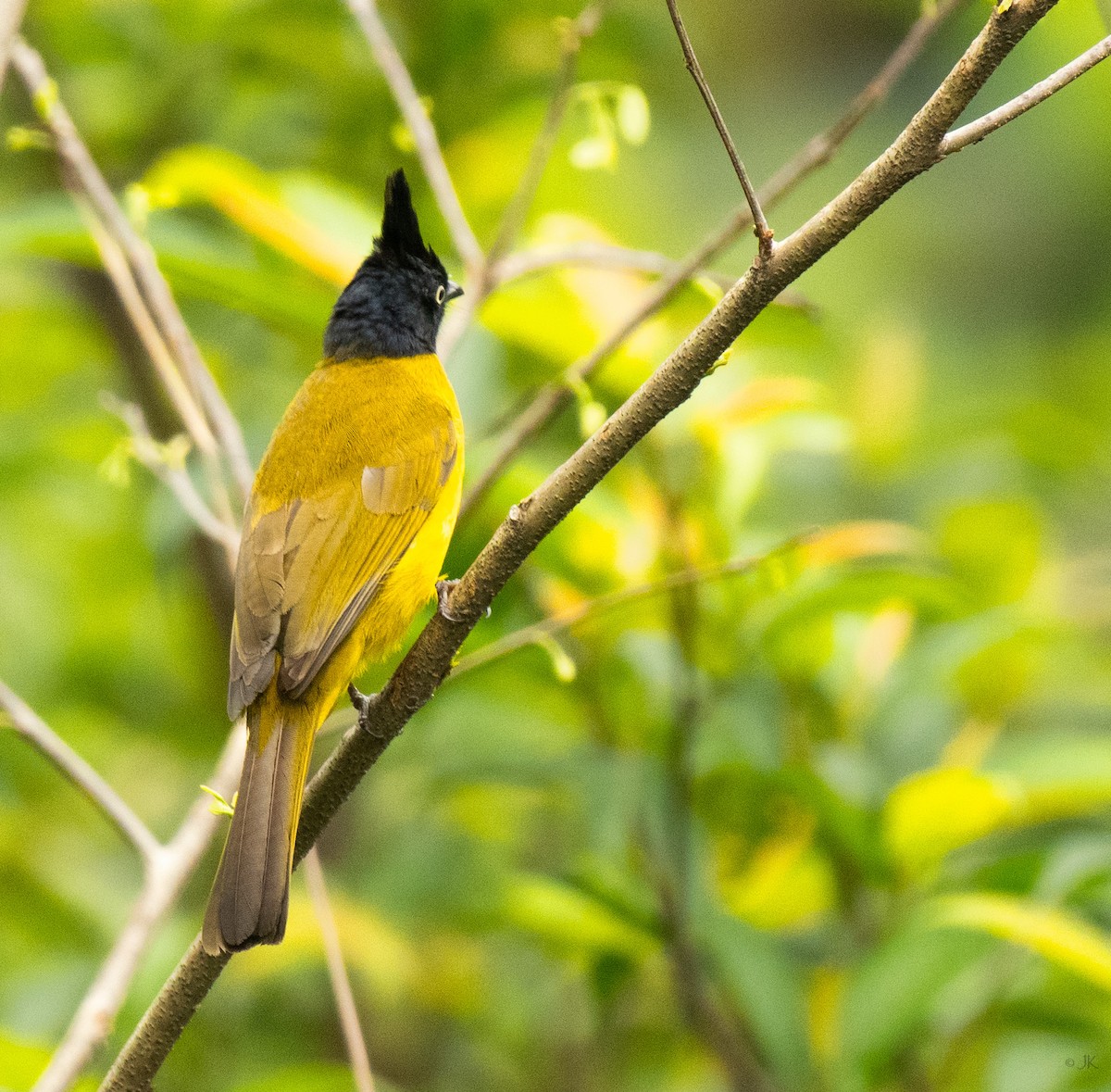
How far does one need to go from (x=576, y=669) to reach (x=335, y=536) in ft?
1.77

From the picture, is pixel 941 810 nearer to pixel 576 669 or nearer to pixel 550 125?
pixel 576 669

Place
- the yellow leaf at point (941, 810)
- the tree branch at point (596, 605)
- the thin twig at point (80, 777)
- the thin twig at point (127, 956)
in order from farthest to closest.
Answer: the yellow leaf at point (941, 810)
the tree branch at point (596, 605)
the thin twig at point (80, 777)
the thin twig at point (127, 956)

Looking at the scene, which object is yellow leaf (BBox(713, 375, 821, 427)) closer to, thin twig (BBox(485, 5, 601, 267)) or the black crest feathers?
thin twig (BBox(485, 5, 601, 267))

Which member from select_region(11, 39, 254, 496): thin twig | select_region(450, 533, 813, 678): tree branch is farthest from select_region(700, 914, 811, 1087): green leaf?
select_region(11, 39, 254, 496): thin twig

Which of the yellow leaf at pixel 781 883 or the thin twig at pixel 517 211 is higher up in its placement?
the thin twig at pixel 517 211

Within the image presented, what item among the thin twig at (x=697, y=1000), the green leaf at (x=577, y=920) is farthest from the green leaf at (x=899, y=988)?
the green leaf at (x=577, y=920)

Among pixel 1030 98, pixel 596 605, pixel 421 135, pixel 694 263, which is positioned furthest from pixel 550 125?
pixel 1030 98

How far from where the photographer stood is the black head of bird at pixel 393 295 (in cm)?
310

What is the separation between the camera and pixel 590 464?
160cm

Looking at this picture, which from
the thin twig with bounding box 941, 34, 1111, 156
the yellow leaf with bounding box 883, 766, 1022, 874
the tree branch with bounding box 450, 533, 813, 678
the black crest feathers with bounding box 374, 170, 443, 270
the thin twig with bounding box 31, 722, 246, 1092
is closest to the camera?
the thin twig with bounding box 941, 34, 1111, 156

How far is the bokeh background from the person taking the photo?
2.62 metres

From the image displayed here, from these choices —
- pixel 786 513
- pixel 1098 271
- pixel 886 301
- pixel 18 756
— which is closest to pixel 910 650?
pixel 786 513

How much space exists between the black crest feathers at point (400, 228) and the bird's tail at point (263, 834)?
1.19 meters

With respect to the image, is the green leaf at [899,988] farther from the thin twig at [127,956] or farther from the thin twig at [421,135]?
the thin twig at [421,135]
